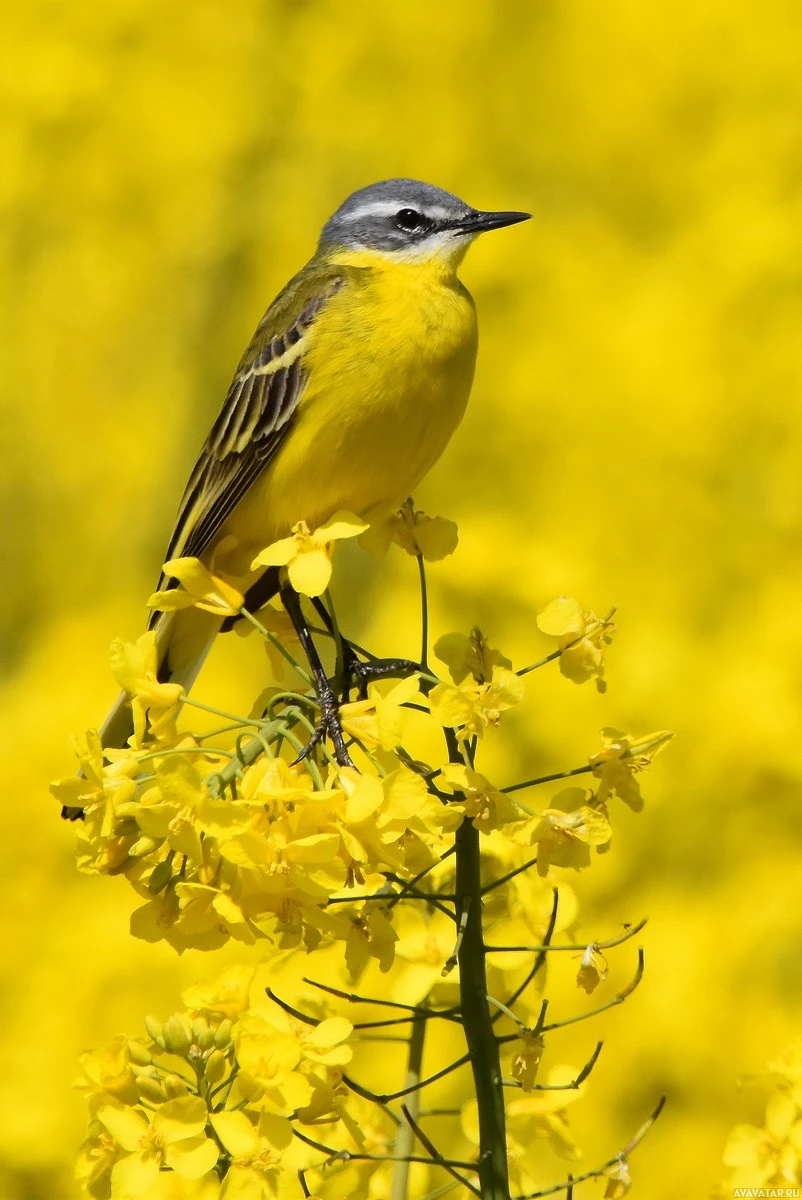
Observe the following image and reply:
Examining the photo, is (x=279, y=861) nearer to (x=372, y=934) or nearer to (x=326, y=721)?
(x=372, y=934)

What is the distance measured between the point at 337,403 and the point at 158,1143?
1.51 m

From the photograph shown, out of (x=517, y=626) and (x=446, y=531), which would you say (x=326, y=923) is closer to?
(x=446, y=531)

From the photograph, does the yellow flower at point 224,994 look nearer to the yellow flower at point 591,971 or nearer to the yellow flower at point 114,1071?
the yellow flower at point 114,1071

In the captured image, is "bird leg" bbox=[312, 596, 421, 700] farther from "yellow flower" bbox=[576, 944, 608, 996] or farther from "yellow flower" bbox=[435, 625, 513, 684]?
"yellow flower" bbox=[576, 944, 608, 996]

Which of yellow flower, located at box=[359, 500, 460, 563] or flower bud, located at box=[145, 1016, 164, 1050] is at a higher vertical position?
yellow flower, located at box=[359, 500, 460, 563]

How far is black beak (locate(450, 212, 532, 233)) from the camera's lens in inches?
112

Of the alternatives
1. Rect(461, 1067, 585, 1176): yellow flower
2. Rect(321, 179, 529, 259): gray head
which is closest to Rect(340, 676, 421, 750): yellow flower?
Rect(461, 1067, 585, 1176): yellow flower

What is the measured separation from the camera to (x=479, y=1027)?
1361mm

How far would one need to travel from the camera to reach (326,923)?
1.39 meters

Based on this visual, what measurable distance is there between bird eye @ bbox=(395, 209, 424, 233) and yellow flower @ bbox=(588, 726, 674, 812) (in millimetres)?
1812

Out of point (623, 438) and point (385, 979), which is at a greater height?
point (623, 438)

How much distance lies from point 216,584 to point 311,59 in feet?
9.22

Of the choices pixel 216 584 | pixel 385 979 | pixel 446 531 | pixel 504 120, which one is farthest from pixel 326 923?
pixel 504 120

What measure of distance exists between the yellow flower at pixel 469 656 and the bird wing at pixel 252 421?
115cm
